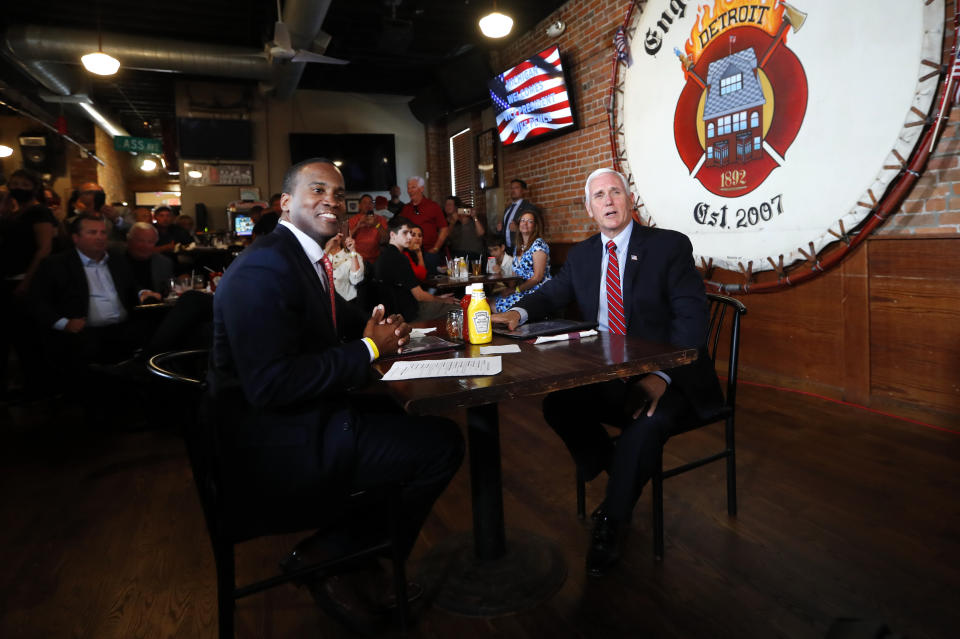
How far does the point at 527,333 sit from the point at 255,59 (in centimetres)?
648

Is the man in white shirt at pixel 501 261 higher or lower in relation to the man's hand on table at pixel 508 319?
higher

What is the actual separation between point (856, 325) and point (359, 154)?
24.4ft

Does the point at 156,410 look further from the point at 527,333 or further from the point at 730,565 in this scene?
the point at 730,565

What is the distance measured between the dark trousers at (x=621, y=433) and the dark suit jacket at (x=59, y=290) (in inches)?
116

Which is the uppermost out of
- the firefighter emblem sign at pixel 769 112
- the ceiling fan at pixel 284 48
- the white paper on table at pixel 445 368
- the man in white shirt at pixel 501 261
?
the ceiling fan at pixel 284 48

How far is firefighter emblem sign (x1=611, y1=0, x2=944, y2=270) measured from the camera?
2.72 metres

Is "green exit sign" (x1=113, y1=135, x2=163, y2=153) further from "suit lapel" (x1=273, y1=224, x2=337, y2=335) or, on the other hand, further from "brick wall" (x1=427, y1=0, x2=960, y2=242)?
"suit lapel" (x1=273, y1=224, x2=337, y2=335)

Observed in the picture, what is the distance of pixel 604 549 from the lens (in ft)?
5.48

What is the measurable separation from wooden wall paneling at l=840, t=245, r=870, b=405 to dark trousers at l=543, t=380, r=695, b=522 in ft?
5.83

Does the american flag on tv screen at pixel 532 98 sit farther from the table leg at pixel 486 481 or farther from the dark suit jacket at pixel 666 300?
the table leg at pixel 486 481

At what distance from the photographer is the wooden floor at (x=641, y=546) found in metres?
1.48

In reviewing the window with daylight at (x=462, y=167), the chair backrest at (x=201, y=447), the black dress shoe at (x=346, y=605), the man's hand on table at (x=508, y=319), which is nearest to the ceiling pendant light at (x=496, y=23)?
the window with daylight at (x=462, y=167)

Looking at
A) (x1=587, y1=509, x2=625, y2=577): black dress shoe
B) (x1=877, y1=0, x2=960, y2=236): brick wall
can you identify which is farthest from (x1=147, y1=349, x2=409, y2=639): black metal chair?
(x1=877, y1=0, x2=960, y2=236): brick wall

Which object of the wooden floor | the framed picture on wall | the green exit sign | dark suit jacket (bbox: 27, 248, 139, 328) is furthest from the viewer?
the green exit sign
